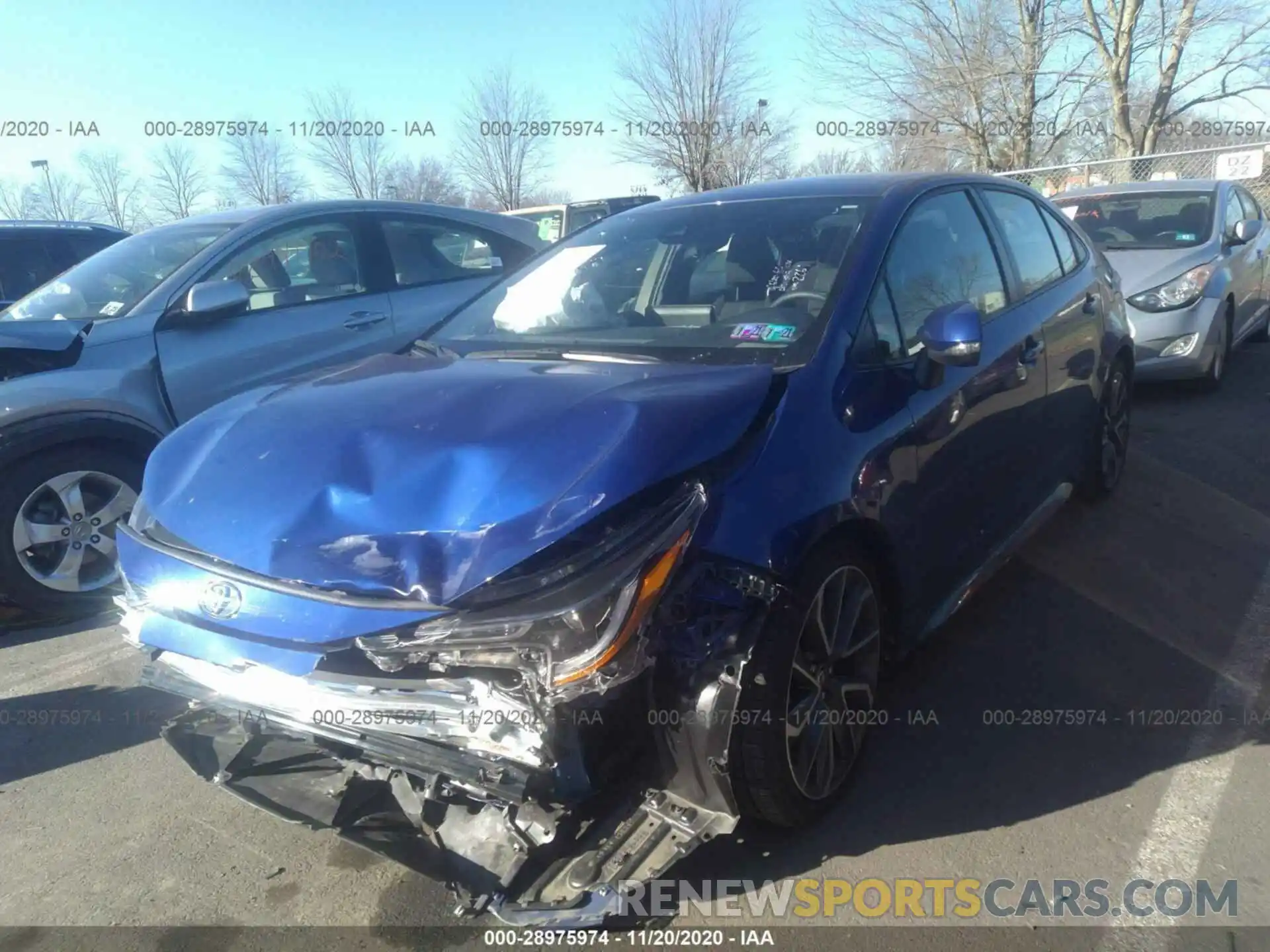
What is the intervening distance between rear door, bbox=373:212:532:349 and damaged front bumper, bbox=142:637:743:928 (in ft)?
12.2

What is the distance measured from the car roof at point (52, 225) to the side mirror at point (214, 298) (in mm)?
4735

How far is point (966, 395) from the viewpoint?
3.25 meters

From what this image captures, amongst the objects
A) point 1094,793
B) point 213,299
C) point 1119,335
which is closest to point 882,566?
point 1094,793

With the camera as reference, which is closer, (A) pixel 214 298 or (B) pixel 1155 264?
(A) pixel 214 298

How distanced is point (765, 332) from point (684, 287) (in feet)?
1.87

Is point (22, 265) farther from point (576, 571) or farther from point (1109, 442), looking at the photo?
point (1109, 442)

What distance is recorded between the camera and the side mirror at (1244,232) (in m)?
7.61

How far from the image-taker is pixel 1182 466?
18.8 feet

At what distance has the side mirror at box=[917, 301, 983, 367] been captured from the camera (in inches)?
113

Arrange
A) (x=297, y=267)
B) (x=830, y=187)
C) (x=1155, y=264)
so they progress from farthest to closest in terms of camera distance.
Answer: (x=1155, y=264) → (x=297, y=267) → (x=830, y=187)

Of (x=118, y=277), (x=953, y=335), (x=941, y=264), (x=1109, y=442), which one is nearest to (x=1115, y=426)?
(x=1109, y=442)

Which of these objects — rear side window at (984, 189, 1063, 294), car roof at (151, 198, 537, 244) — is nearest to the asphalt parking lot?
rear side window at (984, 189, 1063, 294)

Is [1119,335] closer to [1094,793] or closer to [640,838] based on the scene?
[1094,793]

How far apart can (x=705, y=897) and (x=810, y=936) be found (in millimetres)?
280
